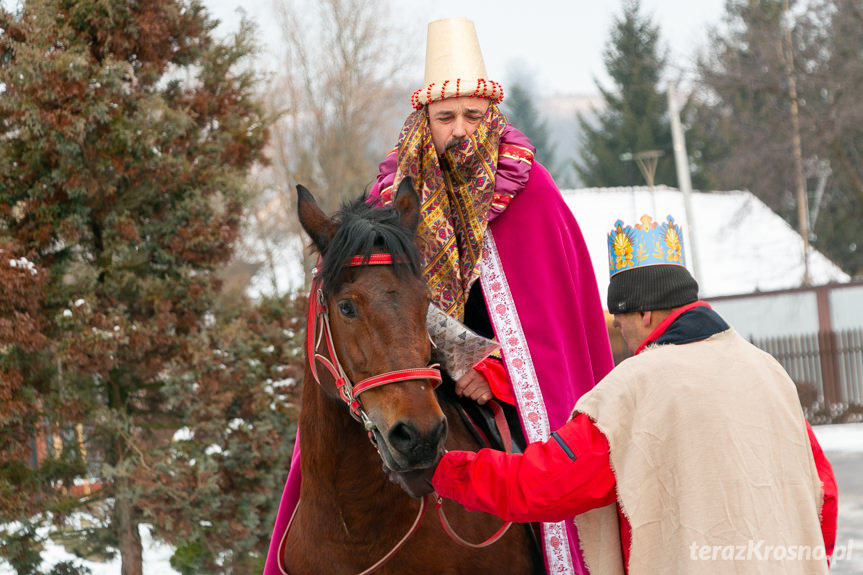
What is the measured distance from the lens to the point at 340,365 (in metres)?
2.78

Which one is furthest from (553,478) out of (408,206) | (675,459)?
(408,206)

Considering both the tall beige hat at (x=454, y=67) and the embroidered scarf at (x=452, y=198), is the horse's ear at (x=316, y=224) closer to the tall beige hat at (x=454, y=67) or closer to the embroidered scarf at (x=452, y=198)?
the embroidered scarf at (x=452, y=198)

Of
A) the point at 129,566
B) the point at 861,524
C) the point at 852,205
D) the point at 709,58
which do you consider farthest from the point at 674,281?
the point at 852,205

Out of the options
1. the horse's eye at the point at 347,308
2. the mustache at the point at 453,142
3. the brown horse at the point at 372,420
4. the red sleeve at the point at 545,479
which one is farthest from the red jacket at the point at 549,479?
the mustache at the point at 453,142

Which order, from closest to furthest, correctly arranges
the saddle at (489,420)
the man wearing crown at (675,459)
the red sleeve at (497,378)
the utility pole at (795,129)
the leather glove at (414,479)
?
the man wearing crown at (675,459), the leather glove at (414,479), the saddle at (489,420), the red sleeve at (497,378), the utility pole at (795,129)

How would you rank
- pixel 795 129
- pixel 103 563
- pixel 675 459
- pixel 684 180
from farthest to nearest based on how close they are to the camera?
pixel 795 129 < pixel 684 180 < pixel 103 563 < pixel 675 459

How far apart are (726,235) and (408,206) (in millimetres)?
28620

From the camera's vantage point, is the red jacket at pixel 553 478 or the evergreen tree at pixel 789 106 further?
the evergreen tree at pixel 789 106

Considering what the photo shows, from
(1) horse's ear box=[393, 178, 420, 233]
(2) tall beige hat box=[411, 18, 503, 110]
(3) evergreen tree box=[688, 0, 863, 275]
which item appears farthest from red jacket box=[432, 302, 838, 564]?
(3) evergreen tree box=[688, 0, 863, 275]

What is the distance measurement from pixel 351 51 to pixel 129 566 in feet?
67.1

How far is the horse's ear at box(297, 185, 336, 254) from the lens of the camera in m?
2.91

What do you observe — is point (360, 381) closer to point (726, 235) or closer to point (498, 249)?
point (498, 249)

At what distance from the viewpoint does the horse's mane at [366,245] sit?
9.08 ft

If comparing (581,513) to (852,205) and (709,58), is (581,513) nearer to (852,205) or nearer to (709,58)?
(709,58)
